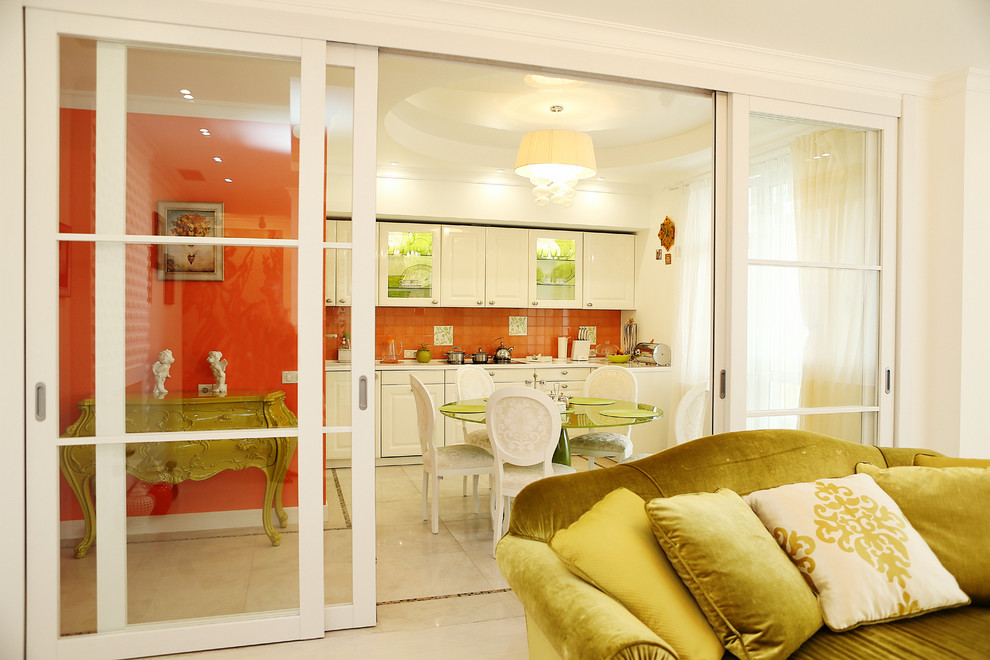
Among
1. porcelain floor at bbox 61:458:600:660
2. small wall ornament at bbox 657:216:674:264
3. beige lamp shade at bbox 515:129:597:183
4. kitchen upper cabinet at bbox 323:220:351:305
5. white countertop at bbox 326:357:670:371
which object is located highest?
beige lamp shade at bbox 515:129:597:183

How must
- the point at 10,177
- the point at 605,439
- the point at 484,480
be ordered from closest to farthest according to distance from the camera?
the point at 10,177, the point at 605,439, the point at 484,480

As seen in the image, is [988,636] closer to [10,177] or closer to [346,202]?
[346,202]

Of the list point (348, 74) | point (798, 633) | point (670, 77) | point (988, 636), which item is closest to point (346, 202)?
point (348, 74)

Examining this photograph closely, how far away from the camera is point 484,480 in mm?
5375

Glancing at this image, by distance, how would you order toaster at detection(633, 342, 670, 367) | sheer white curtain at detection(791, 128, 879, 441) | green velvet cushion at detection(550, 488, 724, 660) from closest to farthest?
green velvet cushion at detection(550, 488, 724, 660) → sheer white curtain at detection(791, 128, 879, 441) → toaster at detection(633, 342, 670, 367)

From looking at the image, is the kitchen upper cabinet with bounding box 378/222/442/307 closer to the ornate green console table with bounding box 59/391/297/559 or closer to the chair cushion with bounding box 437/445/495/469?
the chair cushion with bounding box 437/445/495/469

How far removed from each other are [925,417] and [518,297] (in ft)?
12.1

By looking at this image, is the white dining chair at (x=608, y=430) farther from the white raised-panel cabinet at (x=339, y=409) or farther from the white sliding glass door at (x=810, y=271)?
the white raised-panel cabinet at (x=339, y=409)

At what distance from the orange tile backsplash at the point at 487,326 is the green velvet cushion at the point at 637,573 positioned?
15.3ft

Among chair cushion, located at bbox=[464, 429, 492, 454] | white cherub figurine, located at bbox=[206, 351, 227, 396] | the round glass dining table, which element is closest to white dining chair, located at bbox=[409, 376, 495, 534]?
the round glass dining table

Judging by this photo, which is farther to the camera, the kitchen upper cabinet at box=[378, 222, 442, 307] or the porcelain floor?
the kitchen upper cabinet at box=[378, 222, 442, 307]

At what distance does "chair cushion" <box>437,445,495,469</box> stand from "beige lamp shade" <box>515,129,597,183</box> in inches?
76.8

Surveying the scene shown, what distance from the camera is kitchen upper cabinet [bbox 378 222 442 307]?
19.6ft

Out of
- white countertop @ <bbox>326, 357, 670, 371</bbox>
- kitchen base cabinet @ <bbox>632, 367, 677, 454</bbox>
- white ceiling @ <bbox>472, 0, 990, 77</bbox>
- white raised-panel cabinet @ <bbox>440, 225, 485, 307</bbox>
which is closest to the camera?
white ceiling @ <bbox>472, 0, 990, 77</bbox>
